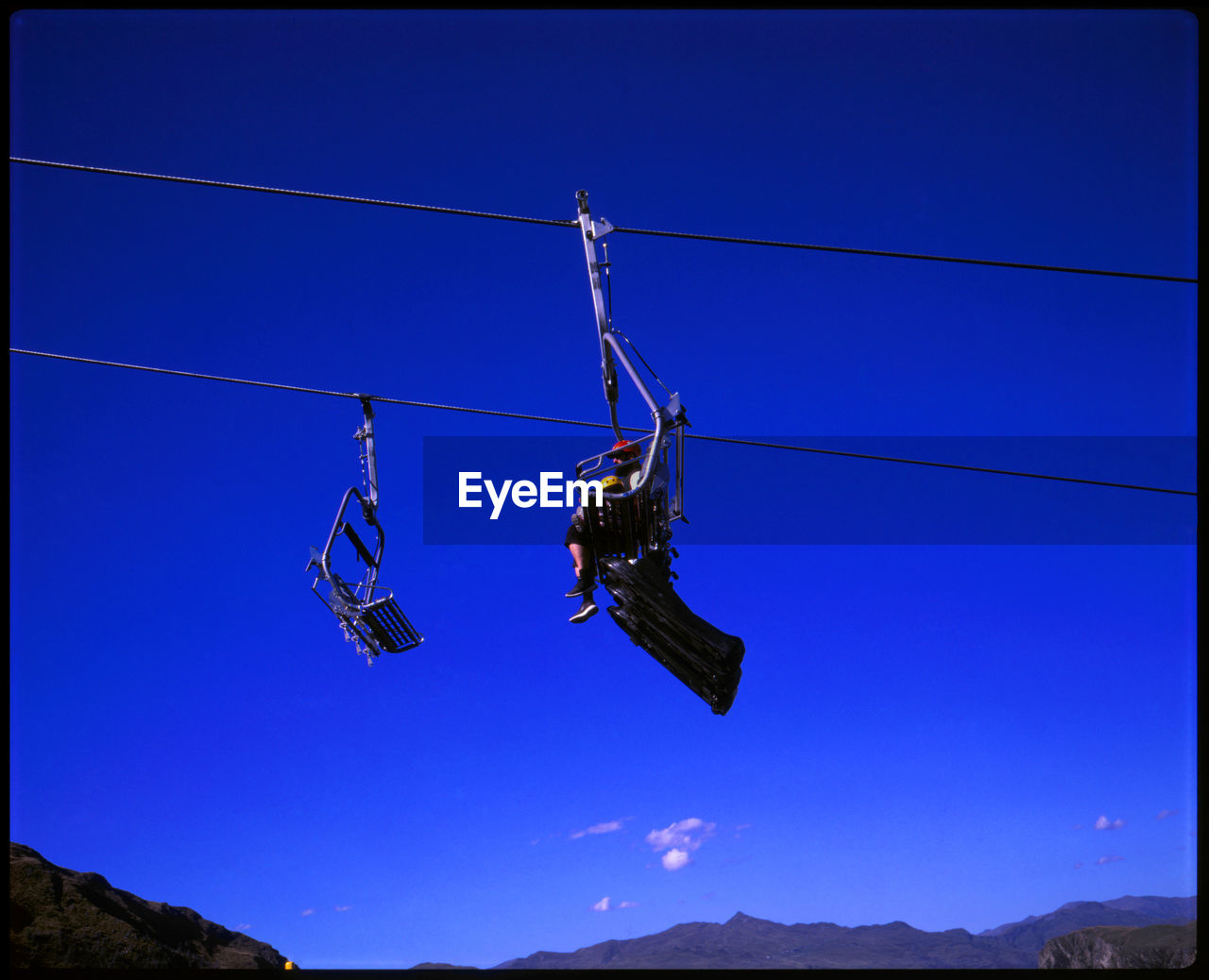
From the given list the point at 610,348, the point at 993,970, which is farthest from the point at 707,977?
the point at 610,348

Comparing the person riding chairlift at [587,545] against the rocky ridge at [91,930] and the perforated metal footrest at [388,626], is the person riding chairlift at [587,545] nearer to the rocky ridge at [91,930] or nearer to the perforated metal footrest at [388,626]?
the perforated metal footrest at [388,626]

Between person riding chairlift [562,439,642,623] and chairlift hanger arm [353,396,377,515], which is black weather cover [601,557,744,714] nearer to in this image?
person riding chairlift [562,439,642,623]

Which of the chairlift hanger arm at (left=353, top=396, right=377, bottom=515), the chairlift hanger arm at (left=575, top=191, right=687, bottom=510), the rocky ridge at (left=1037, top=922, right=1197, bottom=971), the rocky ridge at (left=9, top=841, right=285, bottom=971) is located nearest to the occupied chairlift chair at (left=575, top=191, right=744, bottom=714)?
the chairlift hanger arm at (left=575, top=191, right=687, bottom=510)

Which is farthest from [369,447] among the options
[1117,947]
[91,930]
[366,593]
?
[1117,947]

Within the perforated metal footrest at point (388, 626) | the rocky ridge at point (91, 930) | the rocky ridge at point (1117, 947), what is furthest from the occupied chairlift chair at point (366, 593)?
the rocky ridge at point (1117, 947)

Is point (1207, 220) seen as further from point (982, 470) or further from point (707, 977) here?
point (707, 977)

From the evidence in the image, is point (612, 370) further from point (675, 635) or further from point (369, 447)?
point (369, 447)
